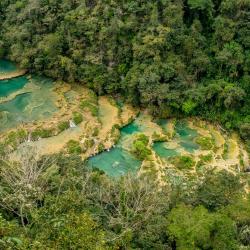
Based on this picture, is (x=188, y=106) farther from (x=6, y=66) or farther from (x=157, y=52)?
(x=6, y=66)

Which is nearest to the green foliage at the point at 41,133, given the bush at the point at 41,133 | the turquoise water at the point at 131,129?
the bush at the point at 41,133

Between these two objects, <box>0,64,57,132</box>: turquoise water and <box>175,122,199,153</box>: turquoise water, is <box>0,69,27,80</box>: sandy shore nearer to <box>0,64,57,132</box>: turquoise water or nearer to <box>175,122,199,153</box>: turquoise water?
<box>0,64,57,132</box>: turquoise water

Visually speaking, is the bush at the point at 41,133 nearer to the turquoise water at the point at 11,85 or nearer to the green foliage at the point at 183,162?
the turquoise water at the point at 11,85

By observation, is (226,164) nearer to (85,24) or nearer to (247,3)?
(247,3)

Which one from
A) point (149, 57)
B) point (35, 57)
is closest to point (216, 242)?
point (149, 57)

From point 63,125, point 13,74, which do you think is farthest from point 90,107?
point 13,74

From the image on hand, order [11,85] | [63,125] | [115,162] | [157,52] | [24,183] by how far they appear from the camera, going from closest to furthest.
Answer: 1. [24,183]
2. [115,162]
3. [63,125]
4. [157,52]
5. [11,85]
